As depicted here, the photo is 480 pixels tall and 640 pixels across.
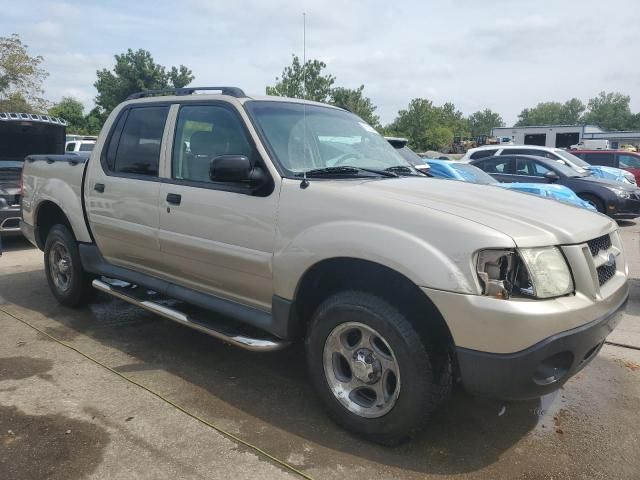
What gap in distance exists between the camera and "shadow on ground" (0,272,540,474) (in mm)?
2936

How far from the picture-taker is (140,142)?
4418 mm

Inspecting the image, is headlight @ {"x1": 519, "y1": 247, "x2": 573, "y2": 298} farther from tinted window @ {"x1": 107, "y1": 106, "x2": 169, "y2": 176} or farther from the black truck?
the black truck

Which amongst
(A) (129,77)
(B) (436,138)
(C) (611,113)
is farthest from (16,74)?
(C) (611,113)

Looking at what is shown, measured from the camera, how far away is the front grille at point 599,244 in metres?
2.94

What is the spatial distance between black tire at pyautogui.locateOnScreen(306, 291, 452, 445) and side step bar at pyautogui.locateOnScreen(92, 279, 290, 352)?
37 centimetres

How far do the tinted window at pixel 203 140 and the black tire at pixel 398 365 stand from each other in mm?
1238

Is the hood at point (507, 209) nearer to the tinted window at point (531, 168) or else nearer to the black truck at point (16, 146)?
the black truck at point (16, 146)

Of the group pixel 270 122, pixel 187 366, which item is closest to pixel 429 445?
pixel 187 366

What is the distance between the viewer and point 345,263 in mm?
3008

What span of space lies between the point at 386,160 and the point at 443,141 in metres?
57.5

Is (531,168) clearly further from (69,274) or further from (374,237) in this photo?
(374,237)

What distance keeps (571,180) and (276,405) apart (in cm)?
1047

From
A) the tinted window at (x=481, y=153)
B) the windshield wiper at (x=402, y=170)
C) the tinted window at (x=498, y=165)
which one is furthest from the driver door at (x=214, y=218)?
the tinted window at (x=481, y=153)

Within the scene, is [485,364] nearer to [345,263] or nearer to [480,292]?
[480,292]
